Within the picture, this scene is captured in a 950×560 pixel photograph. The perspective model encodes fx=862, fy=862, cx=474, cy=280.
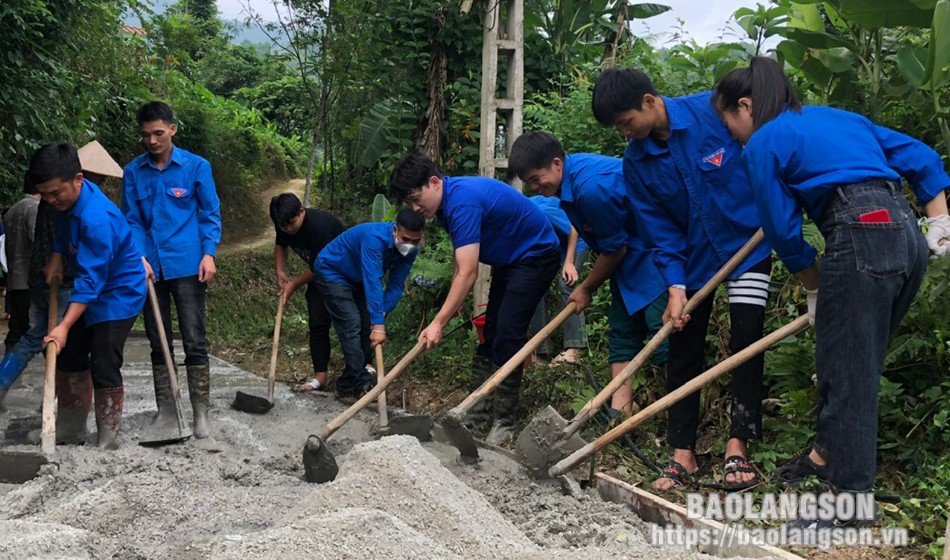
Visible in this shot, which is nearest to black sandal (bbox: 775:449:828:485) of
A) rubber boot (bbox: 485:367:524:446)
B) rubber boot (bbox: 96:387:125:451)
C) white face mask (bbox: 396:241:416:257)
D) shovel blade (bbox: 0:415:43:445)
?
rubber boot (bbox: 485:367:524:446)

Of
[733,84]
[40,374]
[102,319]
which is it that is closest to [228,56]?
[40,374]

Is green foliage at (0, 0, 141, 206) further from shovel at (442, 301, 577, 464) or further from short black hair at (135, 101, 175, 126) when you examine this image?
shovel at (442, 301, 577, 464)

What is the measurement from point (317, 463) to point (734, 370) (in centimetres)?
193

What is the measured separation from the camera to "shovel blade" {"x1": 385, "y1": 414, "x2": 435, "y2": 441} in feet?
14.7

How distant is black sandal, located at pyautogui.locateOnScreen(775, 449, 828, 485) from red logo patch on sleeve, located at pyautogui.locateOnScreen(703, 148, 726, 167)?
128 centimetres

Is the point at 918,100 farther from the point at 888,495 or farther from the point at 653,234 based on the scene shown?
the point at 888,495

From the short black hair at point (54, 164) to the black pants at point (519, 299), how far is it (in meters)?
2.34

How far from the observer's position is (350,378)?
6.14 meters

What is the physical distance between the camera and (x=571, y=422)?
144 inches

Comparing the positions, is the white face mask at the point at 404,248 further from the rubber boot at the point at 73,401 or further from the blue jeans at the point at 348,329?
the rubber boot at the point at 73,401

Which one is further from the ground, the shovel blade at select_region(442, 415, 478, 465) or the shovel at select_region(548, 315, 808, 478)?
the shovel at select_region(548, 315, 808, 478)

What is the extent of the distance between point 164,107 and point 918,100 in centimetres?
415

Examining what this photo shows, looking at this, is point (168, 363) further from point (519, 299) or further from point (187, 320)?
point (519, 299)

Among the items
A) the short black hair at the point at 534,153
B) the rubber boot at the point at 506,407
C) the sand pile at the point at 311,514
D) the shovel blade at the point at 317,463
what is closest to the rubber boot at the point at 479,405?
the rubber boot at the point at 506,407
